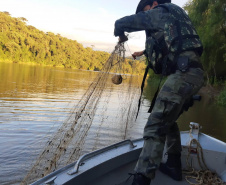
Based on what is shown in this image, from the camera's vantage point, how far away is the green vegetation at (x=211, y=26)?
19.3 meters

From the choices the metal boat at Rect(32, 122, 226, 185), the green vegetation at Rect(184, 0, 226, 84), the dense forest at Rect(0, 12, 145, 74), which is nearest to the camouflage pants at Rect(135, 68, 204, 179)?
the metal boat at Rect(32, 122, 226, 185)

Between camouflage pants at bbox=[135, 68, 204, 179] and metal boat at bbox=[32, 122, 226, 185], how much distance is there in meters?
0.52

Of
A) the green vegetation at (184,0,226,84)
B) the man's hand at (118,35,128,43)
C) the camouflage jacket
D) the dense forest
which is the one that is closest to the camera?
the camouflage jacket

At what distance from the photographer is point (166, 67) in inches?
95.2

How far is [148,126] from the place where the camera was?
2.29m

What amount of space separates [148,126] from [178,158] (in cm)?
89

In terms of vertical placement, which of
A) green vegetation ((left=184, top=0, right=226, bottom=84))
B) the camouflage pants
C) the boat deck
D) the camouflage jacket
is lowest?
the boat deck

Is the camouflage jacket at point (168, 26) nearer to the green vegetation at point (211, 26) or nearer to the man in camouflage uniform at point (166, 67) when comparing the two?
the man in camouflage uniform at point (166, 67)

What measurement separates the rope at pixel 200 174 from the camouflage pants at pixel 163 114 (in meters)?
0.97

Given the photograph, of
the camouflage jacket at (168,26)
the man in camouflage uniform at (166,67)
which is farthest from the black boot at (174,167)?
the camouflage jacket at (168,26)

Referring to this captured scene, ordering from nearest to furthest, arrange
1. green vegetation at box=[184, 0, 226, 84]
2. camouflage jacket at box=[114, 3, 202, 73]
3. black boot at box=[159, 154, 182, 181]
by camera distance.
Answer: camouflage jacket at box=[114, 3, 202, 73] < black boot at box=[159, 154, 182, 181] < green vegetation at box=[184, 0, 226, 84]

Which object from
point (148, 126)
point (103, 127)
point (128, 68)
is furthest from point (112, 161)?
point (103, 127)

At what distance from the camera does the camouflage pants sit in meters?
2.23

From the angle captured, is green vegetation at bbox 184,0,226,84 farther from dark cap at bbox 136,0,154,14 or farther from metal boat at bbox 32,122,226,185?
dark cap at bbox 136,0,154,14
